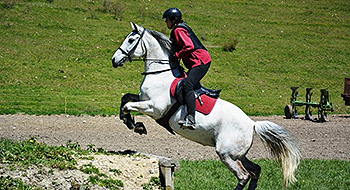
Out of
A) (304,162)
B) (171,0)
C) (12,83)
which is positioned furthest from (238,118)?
(171,0)

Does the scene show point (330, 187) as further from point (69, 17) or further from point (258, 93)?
point (69, 17)

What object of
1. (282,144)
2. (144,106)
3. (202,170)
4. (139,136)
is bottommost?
(139,136)

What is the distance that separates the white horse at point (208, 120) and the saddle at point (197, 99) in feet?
0.16

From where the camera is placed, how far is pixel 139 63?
75.4ft

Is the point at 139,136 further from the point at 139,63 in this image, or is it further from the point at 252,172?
the point at 139,63

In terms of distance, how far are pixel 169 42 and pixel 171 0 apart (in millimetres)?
24255

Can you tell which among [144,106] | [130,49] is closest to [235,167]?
[144,106]

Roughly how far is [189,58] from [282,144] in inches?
72.2

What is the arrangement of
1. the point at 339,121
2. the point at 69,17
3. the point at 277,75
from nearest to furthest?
the point at 339,121 → the point at 277,75 → the point at 69,17

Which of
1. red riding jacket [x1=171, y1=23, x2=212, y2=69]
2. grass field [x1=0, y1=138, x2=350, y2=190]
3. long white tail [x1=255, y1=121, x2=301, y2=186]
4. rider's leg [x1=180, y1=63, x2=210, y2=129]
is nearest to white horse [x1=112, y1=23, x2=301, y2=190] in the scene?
long white tail [x1=255, y1=121, x2=301, y2=186]

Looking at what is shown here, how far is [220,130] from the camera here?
733 cm

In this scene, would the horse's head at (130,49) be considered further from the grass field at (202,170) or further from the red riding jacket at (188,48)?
the grass field at (202,170)

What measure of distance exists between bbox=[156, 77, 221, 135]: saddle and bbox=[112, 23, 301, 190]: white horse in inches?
1.9

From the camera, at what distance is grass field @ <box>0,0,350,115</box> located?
18.5 meters
